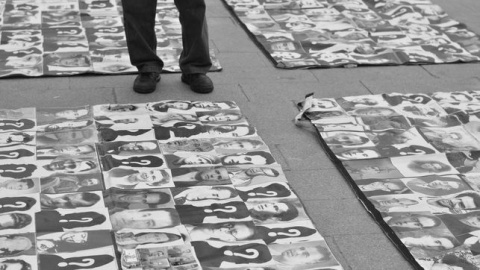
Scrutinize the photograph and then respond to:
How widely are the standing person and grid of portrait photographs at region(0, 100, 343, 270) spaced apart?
0.23 m

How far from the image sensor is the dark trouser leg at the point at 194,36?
4285mm

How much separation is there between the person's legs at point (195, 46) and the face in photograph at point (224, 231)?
4.50 feet

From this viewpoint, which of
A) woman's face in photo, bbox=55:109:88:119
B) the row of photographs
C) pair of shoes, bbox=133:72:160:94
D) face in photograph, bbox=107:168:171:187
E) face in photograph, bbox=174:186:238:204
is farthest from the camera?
pair of shoes, bbox=133:72:160:94

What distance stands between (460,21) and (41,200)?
354 centimetres

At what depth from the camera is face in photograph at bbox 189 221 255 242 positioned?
3.11 meters

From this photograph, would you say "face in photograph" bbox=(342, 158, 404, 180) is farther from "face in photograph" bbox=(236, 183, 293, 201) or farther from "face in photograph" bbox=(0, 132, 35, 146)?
"face in photograph" bbox=(0, 132, 35, 146)

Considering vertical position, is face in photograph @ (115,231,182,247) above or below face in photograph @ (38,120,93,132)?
above

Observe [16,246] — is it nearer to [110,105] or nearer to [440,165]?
[110,105]

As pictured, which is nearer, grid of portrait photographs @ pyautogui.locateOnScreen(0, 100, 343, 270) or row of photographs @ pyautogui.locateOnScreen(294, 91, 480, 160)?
grid of portrait photographs @ pyautogui.locateOnScreen(0, 100, 343, 270)

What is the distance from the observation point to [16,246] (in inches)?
118

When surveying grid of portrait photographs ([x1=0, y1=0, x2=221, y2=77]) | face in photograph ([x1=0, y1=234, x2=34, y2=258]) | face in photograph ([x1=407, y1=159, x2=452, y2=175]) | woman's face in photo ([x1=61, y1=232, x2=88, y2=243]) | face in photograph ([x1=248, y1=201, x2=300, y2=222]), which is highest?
face in photograph ([x1=0, y1=234, x2=34, y2=258])

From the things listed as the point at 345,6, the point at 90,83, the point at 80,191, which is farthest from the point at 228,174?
the point at 345,6

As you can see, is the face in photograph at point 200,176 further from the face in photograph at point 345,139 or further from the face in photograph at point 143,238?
the face in photograph at point 345,139

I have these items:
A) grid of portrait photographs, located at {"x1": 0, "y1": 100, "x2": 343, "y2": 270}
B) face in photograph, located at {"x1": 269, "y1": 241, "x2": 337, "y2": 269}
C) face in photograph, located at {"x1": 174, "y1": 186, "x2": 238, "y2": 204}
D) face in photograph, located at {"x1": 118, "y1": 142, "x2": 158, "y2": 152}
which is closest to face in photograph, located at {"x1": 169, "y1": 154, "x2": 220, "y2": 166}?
grid of portrait photographs, located at {"x1": 0, "y1": 100, "x2": 343, "y2": 270}
